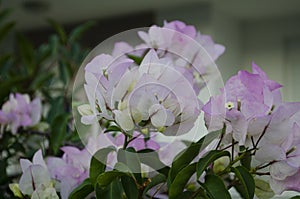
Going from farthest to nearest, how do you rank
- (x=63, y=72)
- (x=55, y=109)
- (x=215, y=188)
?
(x=63, y=72)
(x=55, y=109)
(x=215, y=188)

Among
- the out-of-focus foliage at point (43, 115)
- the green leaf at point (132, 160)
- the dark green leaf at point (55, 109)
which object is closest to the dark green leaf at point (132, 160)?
the green leaf at point (132, 160)

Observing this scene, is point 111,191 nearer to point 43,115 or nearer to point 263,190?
point 263,190

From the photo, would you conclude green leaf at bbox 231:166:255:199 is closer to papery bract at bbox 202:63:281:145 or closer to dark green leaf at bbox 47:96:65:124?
papery bract at bbox 202:63:281:145

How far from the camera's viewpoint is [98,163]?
323 millimetres

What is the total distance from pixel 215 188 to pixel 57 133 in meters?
0.22

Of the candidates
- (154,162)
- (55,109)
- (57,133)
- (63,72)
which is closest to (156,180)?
(154,162)

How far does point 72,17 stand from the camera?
4469 millimetres

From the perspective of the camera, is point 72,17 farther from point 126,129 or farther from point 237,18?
point 126,129

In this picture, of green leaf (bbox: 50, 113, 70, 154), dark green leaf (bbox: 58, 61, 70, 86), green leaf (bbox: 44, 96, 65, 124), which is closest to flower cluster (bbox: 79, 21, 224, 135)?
green leaf (bbox: 50, 113, 70, 154)

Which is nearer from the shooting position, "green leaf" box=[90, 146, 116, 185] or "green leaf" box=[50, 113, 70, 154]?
"green leaf" box=[90, 146, 116, 185]

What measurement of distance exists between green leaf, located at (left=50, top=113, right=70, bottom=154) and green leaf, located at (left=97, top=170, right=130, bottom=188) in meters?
0.17

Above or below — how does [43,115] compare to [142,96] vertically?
below

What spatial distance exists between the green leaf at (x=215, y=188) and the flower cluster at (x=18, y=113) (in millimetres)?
284

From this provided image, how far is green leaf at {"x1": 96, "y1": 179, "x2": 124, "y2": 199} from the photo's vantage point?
12.4 inches
